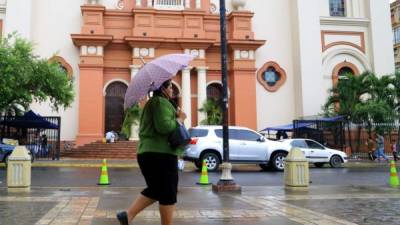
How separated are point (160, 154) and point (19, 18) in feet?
95.5

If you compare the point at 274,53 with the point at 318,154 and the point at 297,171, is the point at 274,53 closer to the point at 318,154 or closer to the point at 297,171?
the point at 318,154

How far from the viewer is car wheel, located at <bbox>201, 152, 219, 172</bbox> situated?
19.2 metres

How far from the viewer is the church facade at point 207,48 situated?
3158 centimetres

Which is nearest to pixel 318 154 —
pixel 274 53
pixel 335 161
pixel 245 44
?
pixel 335 161

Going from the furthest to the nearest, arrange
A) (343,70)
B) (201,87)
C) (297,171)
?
1. (343,70)
2. (201,87)
3. (297,171)

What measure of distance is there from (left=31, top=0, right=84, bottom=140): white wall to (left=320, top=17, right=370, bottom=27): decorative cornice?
1751 cm

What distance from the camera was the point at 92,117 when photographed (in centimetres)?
3108

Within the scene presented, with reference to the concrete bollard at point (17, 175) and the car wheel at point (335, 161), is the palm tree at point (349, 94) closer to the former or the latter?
the car wheel at point (335, 161)

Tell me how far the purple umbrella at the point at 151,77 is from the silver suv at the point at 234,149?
13591 millimetres

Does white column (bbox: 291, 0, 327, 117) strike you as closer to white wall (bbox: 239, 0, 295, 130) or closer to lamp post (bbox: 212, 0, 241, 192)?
white wall (bbox: 239, 0, 295, 130)

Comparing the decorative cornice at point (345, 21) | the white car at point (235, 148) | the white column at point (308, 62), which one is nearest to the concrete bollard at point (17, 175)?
the white car at point (235, 148)

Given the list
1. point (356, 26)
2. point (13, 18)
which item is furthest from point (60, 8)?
point (356, 26)

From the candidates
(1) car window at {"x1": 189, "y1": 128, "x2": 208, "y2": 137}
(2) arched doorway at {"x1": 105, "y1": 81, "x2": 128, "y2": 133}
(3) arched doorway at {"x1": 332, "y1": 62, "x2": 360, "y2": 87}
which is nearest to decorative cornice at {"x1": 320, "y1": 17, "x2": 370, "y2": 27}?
(3) arched doorway at {"x1": 332, "y1": 62, "x2": 360, "y2": 87}

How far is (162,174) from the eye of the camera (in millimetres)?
5219
